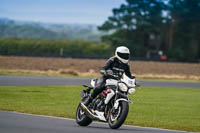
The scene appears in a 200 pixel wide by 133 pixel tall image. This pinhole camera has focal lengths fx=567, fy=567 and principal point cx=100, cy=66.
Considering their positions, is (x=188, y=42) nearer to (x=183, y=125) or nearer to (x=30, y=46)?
(x=30, y=46)

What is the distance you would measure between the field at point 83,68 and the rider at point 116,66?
31079mm

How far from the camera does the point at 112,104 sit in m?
12.3

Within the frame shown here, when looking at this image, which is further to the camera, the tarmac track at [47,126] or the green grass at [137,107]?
the green grass at [137,107]

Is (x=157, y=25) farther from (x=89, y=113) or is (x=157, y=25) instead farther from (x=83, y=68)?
(x=89, y=113)

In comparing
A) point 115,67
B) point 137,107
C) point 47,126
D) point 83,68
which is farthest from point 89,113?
point 83,68

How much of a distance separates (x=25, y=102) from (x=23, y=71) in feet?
80.3

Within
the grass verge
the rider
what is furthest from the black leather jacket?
the grass verge

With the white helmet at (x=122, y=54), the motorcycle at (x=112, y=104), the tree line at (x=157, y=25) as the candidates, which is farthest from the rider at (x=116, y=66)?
the tree line at (x=157, y=25)

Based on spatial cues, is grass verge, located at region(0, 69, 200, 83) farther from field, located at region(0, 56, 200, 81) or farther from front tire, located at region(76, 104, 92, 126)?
front tire, located at region(76, 104, 92, 126)

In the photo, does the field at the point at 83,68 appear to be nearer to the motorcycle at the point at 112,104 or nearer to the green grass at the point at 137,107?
the green grass at the point at 137,107

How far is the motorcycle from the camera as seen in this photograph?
11.8 m

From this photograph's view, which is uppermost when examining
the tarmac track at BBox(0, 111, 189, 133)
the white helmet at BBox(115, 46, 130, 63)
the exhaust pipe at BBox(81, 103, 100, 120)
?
the white helmet at BBox(115, 46, 130, 63)

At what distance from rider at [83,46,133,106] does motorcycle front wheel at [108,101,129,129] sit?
2.48 feet

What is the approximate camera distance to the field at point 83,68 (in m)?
44.8
